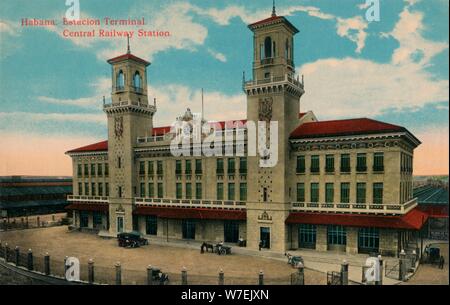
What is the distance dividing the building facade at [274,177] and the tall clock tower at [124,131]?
14 cm

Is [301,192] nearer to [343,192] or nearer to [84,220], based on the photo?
[343,192]

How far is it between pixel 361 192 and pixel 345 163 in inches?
124

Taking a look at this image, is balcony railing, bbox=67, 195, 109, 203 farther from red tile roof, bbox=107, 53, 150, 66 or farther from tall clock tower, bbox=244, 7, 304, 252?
tall clock tower, bbox=244, 7, 304, 252

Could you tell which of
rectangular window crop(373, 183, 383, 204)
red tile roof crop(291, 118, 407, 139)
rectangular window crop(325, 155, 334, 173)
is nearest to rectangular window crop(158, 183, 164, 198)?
red tile roof crop(291, 118, 407, 139)

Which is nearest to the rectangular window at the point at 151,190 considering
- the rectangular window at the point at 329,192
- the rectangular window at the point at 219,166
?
the rectangular window at the point at 219,166

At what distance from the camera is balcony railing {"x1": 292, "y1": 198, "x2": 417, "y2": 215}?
3075 centimetres

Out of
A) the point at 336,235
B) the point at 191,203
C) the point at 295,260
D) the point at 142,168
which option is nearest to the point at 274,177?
the point at 336,235

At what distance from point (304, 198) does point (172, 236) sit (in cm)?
1709

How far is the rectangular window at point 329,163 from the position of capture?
33.9 m

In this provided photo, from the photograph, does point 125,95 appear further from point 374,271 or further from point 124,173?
point 374,271

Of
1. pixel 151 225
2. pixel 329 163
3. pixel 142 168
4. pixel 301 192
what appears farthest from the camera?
pixel 142 168

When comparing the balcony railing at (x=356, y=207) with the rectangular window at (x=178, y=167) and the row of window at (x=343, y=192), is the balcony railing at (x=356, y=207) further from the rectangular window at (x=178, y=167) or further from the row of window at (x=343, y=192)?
the rectangular window at (x=178, y=167)

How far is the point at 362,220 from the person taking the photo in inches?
1232
